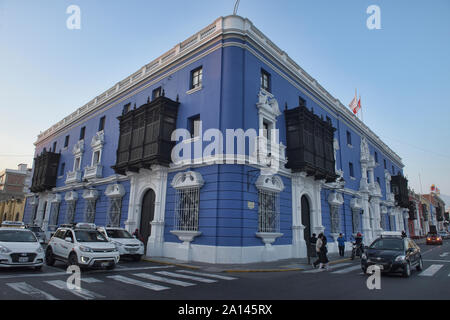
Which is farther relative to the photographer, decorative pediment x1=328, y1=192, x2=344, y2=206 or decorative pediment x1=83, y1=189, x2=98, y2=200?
decorative pediment x1=83, y1=189, x2=98, y2=200

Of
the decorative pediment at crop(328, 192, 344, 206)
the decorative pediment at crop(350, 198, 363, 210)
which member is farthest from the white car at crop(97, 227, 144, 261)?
the decorative pediment at crop(350, 198, 363, 210)

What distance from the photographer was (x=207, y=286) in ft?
27.1

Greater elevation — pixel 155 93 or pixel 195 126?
pixel 155 93

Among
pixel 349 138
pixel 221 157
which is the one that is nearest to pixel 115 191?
pixel 221 157

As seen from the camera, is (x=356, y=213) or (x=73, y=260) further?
(x=356, y=213)

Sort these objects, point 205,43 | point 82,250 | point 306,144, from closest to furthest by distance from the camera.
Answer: point 82,250 < point 205,43 < point 306,144

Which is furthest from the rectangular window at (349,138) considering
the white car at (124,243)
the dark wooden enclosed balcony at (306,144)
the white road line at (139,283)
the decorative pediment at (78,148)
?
the decorative pediment at (78,148)

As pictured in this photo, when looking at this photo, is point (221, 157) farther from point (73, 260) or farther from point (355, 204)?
point (355, 204)

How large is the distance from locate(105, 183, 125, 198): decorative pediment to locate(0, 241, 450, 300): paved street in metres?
9.35

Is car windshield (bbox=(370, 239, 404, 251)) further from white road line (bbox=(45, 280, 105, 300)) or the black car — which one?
white road line (bbox=(45, 280, 105, 300))

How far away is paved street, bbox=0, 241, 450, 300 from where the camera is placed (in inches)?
271

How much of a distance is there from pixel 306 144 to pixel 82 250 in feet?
43.7

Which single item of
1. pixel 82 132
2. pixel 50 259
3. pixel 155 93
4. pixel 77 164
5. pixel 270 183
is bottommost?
pixel 50 259
